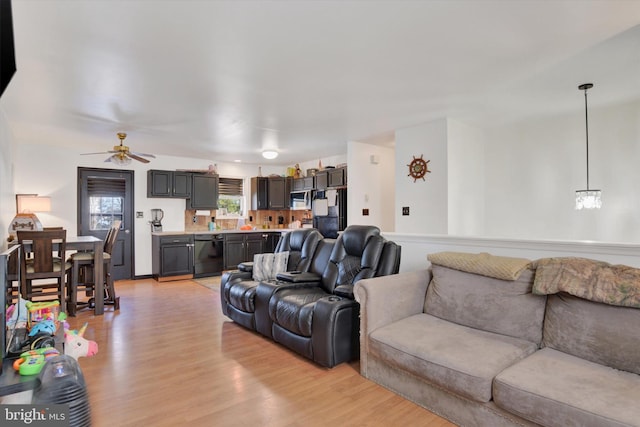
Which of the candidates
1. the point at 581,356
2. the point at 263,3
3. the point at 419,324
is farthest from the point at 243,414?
the point at 263,3

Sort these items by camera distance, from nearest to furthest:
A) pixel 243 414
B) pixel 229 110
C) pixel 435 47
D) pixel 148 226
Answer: pixel 243 414
pixel 435 47
pixel 229 110
pixel 148 226

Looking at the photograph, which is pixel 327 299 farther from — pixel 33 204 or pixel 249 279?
pixel 33 204

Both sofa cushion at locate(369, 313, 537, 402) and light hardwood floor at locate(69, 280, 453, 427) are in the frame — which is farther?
light hardwood floor at locate(69, 280, 453, 427)

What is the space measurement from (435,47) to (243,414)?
112 inches

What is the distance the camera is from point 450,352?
2014mm

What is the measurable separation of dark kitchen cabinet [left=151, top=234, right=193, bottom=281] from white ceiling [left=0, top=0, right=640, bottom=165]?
2.44m

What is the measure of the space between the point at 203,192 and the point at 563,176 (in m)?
6.28

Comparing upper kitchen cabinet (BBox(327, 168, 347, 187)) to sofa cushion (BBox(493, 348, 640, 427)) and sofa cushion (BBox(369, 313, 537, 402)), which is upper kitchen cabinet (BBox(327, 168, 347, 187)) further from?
sofa cushion (BBox(493, 348, 640, 427))

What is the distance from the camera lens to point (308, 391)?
2383mm

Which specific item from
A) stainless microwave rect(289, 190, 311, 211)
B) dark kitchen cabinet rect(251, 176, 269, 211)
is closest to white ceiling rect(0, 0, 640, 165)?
stainless microwave rect(289, 190, 311, 211)

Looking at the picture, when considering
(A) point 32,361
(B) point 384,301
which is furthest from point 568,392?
(A) point 32,361

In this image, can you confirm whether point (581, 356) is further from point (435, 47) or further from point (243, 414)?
point (435, 47)

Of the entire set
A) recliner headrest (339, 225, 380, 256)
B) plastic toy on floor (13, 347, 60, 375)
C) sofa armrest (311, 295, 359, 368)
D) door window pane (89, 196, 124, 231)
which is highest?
door window pane (89, 196, 124, 231)

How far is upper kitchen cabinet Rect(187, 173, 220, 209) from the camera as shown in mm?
7160
